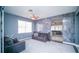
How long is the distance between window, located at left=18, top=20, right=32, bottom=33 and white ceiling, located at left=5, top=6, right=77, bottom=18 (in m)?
0.18

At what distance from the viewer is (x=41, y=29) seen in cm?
160

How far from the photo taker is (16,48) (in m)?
1.48

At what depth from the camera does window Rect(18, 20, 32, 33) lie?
1.52 meters

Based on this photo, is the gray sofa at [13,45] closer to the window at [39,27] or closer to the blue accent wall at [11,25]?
the blue accent wall at [11,25]

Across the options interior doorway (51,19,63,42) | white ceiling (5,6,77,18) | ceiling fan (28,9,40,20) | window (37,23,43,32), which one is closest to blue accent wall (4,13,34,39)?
white ceiling (5,6,77,18)

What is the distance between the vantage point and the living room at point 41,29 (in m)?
1.44

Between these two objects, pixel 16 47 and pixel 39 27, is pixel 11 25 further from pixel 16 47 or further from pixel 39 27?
pixel 39 27

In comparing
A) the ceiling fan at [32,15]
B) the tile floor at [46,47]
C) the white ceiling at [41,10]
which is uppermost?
the white ceiling at [41,10]

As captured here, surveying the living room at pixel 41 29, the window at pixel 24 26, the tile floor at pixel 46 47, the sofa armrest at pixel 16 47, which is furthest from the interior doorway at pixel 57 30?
the sofa armrest at pixel 16 47

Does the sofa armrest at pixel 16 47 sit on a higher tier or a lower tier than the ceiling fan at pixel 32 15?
lower

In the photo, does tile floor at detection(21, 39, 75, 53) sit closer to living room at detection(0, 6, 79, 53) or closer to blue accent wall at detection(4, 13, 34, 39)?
living room at detection(0, 6, 79, 53)
